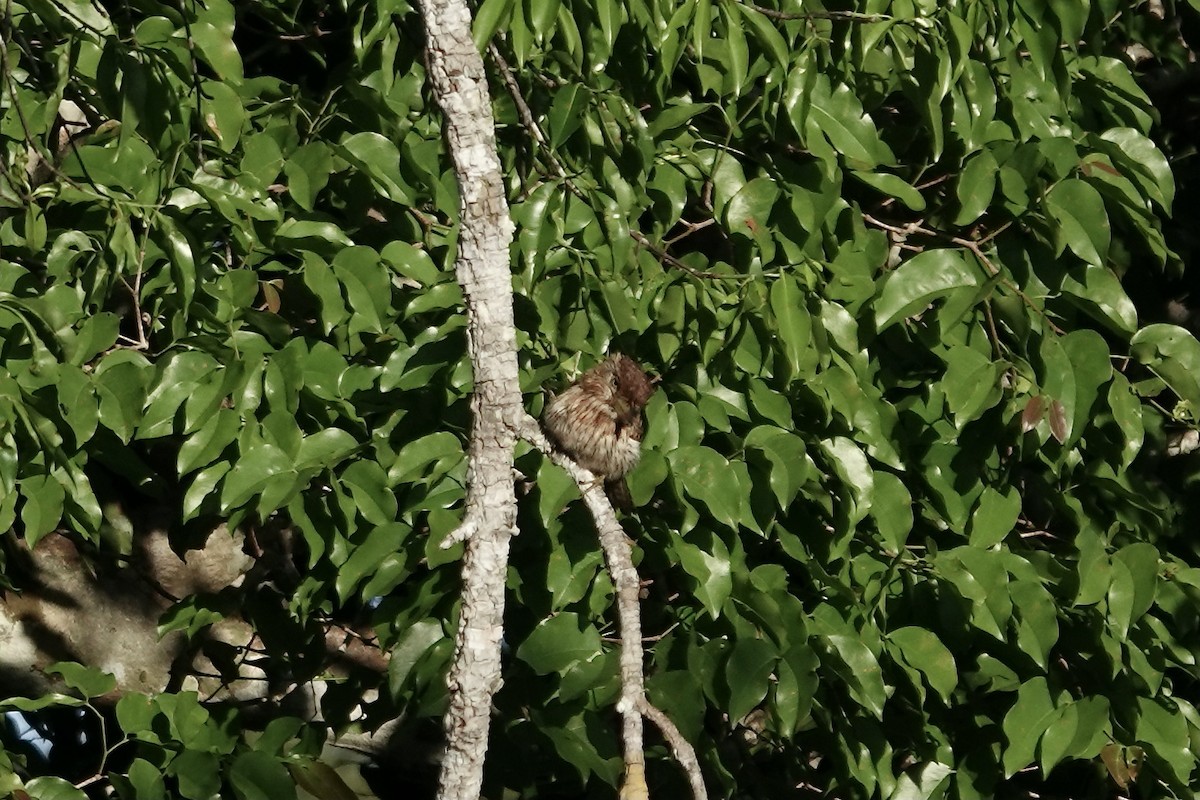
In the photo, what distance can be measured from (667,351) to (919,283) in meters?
0.46

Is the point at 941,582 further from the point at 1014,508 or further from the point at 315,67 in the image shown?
the point at 315,67

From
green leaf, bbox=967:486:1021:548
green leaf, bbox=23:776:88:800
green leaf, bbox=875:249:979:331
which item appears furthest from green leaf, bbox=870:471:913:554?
green leaf, bbox=23:776:88:800

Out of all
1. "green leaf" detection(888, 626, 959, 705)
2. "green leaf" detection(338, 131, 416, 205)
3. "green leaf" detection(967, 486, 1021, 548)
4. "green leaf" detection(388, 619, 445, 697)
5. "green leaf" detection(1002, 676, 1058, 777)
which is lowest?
"green leaf" detection(1002, 676, 1058, 777)

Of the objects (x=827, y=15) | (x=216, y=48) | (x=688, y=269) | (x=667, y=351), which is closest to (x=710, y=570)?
(x=667, y=351)

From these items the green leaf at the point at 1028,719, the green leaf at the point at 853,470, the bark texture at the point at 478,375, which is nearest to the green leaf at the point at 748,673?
the green leaf at the point at 853,470

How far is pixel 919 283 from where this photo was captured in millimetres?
2393

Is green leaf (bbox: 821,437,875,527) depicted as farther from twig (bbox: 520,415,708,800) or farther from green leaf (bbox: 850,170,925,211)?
twig (bbox: 520,415,708,800)

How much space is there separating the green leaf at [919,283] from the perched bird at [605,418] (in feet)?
1.45

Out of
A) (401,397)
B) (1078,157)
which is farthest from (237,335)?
Result: (1078,157)

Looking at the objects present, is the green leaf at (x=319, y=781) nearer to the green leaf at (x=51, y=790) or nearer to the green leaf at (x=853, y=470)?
the green leaf at (x=51, y=790)

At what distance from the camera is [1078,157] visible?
243 centimetres

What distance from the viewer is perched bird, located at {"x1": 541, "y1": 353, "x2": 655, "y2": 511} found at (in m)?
2.34

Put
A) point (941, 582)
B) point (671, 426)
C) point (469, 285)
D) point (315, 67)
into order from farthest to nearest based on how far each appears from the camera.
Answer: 1. point (315, 67)
2. point (941, 582)
3. point (671, 426)
4. point (469, 285)

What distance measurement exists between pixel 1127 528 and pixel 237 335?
5.70ft
